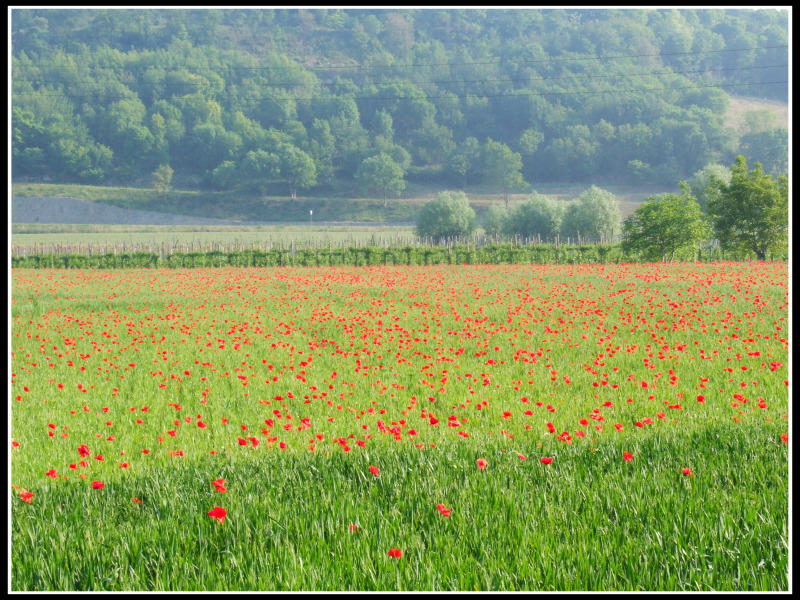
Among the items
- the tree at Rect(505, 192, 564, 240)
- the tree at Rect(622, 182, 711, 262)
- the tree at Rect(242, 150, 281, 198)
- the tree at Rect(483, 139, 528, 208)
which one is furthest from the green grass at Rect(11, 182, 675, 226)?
the tree at Rect(622, 182, 711, 262)

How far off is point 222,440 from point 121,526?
251 cm

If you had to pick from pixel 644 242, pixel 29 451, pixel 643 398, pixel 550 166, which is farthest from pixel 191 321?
pixel 550 166

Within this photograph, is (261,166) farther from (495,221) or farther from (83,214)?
(495,221)

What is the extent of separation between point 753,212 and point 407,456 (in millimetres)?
31741

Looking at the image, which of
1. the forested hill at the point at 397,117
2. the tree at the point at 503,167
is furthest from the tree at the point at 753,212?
the forested hill at the point at 397,117

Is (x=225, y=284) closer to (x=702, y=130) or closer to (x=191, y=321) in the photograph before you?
(x=191, y=321)

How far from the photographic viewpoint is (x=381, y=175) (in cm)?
14000

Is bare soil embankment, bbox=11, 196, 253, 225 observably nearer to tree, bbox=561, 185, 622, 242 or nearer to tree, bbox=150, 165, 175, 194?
tree, bbox=150, 165, 175, 194

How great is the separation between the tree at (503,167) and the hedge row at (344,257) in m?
99.5

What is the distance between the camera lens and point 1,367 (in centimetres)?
223

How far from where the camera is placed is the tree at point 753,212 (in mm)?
29562

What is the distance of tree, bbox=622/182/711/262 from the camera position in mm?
33688

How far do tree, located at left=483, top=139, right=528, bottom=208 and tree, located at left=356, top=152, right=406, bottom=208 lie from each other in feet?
68.0

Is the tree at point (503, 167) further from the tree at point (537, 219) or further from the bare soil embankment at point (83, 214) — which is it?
the tree at point (537, 219)
